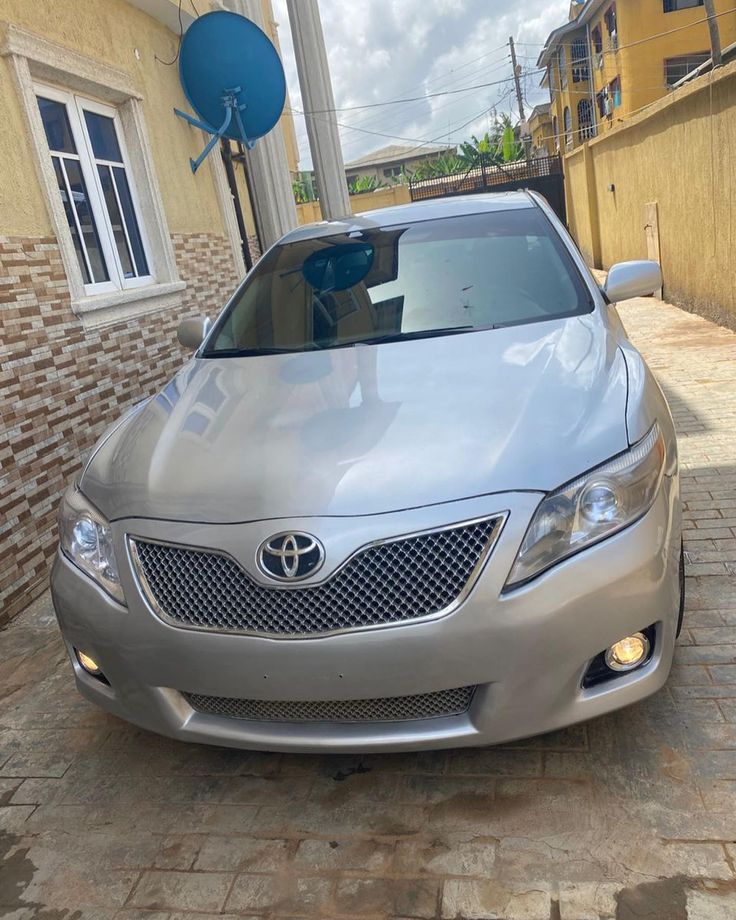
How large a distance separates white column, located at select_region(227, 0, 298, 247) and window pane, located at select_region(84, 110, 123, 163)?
304 cm

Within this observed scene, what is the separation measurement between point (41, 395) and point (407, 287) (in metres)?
2.44

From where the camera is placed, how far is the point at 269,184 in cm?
935

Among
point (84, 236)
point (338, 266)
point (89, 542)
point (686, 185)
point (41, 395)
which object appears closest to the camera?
point (89, 542)

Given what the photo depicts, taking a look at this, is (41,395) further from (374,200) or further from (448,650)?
(374,200)

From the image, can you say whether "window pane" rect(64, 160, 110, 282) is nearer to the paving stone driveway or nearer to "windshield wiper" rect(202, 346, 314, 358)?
"windshield wiper" rect(202, 346, 314, 358)

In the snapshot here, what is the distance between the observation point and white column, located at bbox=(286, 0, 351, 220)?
9859mm

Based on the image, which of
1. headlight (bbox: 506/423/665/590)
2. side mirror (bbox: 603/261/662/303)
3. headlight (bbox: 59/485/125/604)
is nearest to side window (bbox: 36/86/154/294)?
headlight (bbox: 59/485/125/604)

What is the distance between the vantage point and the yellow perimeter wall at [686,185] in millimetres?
7738

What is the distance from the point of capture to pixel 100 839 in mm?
2244

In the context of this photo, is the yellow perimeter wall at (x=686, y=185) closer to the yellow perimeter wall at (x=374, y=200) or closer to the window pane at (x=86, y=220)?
the window pane at (x=86, y=220)

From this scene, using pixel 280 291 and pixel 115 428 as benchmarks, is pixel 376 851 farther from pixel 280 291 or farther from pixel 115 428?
pixel 280 291

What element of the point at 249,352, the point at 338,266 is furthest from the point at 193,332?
the point at 338,266

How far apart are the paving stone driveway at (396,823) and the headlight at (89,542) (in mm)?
721

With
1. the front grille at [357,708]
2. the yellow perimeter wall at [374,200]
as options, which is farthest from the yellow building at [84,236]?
the yellow perimeter wall at [374,200]
